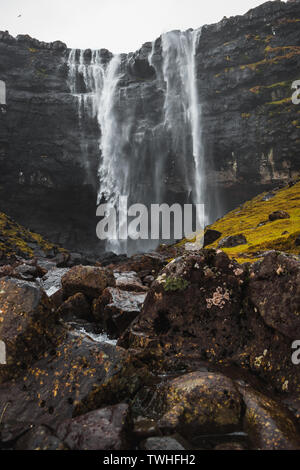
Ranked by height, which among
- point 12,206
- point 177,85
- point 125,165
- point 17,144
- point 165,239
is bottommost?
point 165,239

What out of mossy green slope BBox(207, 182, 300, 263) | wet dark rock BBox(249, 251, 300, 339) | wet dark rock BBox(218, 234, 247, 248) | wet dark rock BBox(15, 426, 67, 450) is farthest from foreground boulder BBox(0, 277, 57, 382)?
wet dark rock BBox(218, 234, 247, 248)

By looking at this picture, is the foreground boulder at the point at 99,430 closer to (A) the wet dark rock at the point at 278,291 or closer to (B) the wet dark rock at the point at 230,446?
(B) the wet dark rock at the point at 230,446

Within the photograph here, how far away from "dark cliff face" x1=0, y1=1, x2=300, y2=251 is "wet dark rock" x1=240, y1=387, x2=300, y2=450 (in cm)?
6236

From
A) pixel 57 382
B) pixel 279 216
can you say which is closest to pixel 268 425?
pixel 57 382

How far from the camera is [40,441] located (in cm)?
449

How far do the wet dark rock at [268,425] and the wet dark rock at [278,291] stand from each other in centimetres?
161

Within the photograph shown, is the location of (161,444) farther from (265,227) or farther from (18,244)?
(18,244)

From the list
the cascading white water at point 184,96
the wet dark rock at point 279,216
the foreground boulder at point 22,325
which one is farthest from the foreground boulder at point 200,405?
the cascading white water at point 184,96

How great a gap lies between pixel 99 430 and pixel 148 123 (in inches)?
2712
